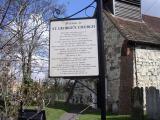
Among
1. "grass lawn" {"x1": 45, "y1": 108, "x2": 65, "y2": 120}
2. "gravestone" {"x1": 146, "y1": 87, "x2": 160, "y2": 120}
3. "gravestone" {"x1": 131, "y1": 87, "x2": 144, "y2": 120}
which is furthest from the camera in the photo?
"grass lawn" {"x1": 45, "y1": 108, "x2": 65, "y2": 120}

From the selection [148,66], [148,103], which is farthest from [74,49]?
[148,66]

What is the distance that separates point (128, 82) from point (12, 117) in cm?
1646

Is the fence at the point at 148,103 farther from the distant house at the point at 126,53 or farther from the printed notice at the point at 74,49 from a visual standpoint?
the printed notice at the point at 74,49

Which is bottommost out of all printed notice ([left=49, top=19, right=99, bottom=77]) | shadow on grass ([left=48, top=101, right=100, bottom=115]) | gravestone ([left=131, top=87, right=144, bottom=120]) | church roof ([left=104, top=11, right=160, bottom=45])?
shadow on grass ([left=48, top=101, right=100, bottom=115])

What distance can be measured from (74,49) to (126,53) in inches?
739

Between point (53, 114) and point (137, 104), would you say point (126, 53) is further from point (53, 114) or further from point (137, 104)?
point (137, 104)

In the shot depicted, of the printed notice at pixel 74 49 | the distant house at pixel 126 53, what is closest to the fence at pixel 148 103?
the distant house at pixel 126 53

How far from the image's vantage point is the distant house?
79.9ft

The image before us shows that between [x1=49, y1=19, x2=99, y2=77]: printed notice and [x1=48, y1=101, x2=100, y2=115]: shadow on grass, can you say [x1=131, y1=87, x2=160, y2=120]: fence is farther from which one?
[x1=49, y1=19, x2=99, y2=77]: printed notice

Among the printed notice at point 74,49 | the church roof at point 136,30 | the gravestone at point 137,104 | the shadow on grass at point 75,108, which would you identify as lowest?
the shadow on grass at point 75,108

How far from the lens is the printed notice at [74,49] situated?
5828 mm

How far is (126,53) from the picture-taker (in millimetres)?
24391

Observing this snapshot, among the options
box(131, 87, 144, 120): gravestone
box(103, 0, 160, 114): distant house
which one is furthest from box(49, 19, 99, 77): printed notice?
box(103, 0, 160, 114): distant house

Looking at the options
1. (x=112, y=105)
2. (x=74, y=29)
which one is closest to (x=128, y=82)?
(x=112, y=105)
